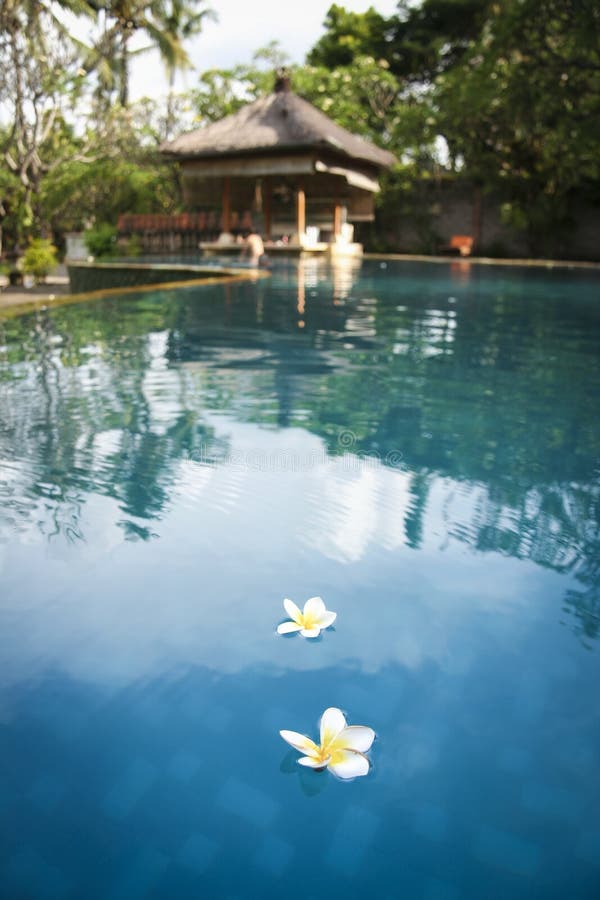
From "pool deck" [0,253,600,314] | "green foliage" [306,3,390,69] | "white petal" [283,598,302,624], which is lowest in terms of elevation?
"white petal" [283,598,302,624]

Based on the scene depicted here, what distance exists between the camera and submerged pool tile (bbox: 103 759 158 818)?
120cm

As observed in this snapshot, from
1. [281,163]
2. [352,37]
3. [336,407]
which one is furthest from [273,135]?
[336,407]

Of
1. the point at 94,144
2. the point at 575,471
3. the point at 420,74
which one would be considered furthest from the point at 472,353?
the point at 420,74

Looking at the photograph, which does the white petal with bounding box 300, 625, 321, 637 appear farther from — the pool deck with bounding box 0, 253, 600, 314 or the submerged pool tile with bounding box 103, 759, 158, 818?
the pool deck with bounding box 0, 253, 600, 314

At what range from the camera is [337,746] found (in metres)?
1.30

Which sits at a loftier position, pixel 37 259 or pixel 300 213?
pixel 300 213

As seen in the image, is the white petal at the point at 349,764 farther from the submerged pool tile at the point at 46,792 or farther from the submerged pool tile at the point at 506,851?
the submerged pool tile at the point at 46,792

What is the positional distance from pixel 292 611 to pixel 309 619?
1.9 inches

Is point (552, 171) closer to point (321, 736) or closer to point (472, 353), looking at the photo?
point (472, 353)

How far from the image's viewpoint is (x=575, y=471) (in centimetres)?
281

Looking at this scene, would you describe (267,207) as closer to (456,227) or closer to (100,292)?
(456,227)

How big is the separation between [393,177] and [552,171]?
5.38 m

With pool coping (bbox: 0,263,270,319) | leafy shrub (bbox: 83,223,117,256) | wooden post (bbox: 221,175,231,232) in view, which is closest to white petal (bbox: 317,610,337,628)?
pool coping (bbox: 0,263,270,319)

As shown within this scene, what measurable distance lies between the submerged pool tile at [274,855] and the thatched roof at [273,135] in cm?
1727
